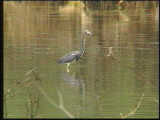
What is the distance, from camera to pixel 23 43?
1656 cm

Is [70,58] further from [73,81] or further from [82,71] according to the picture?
[73,81]

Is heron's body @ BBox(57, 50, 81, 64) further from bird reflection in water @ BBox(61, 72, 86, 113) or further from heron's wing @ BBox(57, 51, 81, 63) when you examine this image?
bird reflection in water @ BBox(61, 72, 86, 113)

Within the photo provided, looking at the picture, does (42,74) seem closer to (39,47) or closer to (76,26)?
(39,47)

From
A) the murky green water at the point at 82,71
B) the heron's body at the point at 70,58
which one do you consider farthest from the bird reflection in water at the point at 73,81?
the heron's body at the point at 70,58

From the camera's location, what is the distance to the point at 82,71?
12117mm

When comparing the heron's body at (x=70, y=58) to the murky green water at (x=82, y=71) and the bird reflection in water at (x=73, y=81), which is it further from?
the bird reflection in water at (x=73, y=81)

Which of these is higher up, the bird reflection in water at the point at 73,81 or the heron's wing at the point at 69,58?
the heron's wing at the point at 69,58

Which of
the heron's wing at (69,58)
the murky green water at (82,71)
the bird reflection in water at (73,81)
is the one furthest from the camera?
the heron's wing at (69,58)

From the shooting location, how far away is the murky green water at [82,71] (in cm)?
836

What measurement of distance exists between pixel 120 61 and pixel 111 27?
8575 mm

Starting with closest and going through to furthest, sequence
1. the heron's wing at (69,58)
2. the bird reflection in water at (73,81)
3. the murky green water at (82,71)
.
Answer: the murky green water at (82,71) → the bird reflection in water at (73,81) → the heron's wing at (69,58)

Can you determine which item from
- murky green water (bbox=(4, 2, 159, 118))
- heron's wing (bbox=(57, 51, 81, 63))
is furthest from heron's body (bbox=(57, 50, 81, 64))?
murky green water (bbox=(4, 2, 159, 118))

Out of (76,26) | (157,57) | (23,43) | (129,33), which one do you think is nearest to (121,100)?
(157,57)

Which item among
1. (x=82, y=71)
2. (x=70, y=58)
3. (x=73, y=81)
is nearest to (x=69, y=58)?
(x=70, y=58)
